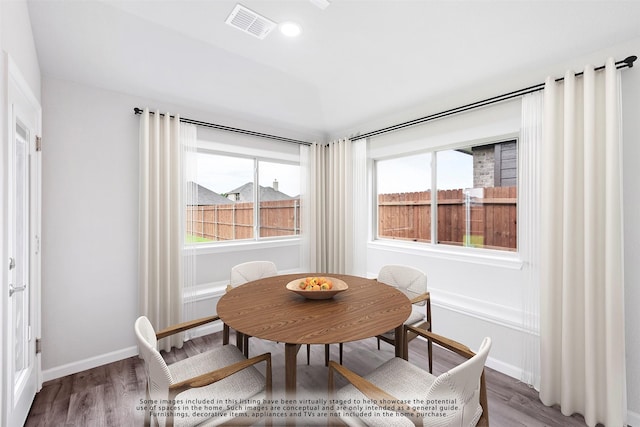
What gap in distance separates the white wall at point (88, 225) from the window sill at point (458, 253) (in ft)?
9.10

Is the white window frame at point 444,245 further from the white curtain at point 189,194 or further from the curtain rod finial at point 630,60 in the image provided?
the white curtain at point 189,194

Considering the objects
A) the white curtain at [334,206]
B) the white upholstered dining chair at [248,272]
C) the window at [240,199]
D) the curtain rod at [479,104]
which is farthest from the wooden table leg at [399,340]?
the window at [240,199]

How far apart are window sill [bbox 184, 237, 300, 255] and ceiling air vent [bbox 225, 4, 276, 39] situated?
6.92 feet

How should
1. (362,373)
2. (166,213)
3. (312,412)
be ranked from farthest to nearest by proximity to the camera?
(166,213) → (362,373) → (312,412)

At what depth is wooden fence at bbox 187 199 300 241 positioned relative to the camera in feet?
10.5

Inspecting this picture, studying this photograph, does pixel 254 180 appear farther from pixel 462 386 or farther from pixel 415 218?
pixel 462 386

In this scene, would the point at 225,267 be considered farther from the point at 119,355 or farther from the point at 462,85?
the point at 462,85

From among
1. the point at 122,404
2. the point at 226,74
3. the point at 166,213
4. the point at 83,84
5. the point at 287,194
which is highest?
the point at 226,74

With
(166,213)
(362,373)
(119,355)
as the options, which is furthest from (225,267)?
(362,373)

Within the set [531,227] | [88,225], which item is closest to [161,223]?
[88,225]

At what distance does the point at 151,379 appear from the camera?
1287mm

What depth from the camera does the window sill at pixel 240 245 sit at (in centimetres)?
319

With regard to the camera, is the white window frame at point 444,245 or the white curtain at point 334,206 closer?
the white window frame at point 444,245

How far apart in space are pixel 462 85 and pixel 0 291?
3503mm
